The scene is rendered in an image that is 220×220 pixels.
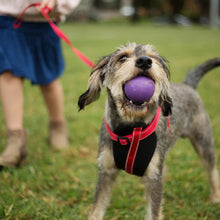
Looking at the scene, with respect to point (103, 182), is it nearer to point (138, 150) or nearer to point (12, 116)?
point (138, 150)

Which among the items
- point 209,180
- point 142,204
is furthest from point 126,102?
point 209,180

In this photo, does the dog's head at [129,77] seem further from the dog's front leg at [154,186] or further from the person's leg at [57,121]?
the person's leg at [57,121]

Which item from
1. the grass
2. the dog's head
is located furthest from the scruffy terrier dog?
the grass

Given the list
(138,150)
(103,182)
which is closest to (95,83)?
(138,150)

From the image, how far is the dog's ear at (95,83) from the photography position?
8.16 ft

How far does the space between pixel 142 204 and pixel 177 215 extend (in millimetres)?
405

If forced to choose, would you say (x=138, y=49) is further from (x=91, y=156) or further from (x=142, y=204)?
(x=91, y=156)

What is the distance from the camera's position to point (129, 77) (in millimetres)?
2297

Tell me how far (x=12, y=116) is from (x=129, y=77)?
2019 millimetres

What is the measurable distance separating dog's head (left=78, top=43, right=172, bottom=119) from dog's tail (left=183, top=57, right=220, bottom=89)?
1071mm

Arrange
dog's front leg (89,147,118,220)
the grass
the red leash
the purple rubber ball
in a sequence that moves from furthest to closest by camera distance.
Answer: the red leash, the grass, dog's front leg (89,147,118,220), the purple rubber ball

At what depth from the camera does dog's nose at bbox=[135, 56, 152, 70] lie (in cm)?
223

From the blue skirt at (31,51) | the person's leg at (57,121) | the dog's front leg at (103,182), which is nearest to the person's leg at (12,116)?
the blue skirt at (31,51)

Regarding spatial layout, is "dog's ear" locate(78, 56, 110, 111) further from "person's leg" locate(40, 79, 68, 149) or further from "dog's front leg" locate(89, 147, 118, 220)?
"person's leg" locate(40, 79, 68, 149)
